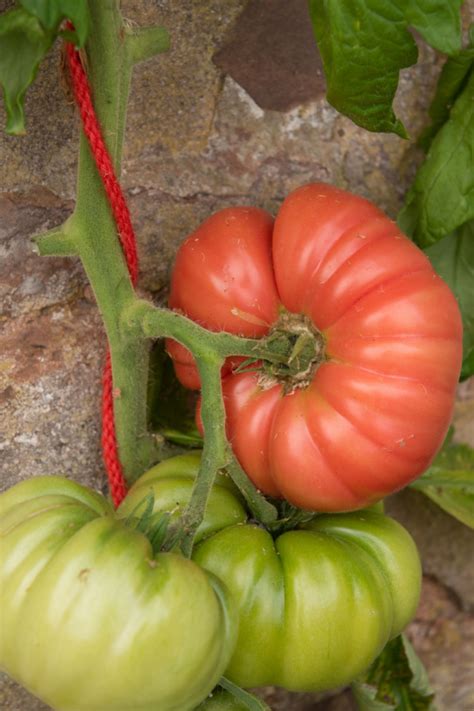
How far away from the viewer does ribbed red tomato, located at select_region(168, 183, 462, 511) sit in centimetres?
88

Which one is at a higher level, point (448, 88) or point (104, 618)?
point (448, 88)

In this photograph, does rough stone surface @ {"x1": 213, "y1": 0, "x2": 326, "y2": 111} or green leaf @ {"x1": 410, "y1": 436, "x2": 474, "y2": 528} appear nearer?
rough stone surface @ {"x1": 213, "y1": 0, "x2": 326, "y2": 111}

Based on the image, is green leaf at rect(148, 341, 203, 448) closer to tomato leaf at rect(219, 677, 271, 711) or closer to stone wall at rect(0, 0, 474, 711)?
stone wall at rect(0, 0, 474, 711)

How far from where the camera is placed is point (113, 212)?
964mm

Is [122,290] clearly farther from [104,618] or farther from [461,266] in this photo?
[461,266]

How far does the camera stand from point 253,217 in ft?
3.33

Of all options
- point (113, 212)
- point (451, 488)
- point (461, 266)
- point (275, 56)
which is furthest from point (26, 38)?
point (451, 488)

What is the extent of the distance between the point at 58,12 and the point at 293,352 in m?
0.39

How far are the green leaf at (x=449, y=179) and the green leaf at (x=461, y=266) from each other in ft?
0.24

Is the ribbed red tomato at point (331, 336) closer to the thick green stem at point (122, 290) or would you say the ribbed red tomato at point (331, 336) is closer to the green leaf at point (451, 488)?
the thick green stem at point (122, 290)

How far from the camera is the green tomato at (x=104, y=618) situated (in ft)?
2.44

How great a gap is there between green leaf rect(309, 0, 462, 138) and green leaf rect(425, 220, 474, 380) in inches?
13.2

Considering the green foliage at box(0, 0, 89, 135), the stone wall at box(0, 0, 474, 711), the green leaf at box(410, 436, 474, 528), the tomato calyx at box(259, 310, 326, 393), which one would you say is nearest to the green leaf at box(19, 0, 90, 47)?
the green foliage at box(0, 0, 89, 135)

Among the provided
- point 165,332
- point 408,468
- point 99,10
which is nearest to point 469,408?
point 408,468
